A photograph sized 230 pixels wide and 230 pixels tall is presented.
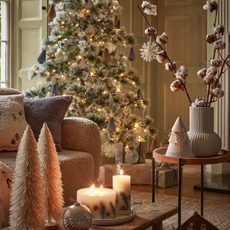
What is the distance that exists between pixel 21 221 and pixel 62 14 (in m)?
2.50

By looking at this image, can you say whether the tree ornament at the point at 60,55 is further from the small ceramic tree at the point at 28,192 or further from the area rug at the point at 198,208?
the small ceramic tree at the point at 28,192

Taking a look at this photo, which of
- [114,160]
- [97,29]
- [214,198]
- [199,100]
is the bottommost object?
[214,198]

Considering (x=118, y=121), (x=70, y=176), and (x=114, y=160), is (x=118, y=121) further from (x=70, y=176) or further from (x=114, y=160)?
(x=70, y=176)

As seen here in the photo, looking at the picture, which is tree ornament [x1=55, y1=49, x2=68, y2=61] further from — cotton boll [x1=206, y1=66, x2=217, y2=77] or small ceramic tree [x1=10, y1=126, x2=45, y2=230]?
small ceramic tree [x1=10, y1=126, x2=45, y2=230]

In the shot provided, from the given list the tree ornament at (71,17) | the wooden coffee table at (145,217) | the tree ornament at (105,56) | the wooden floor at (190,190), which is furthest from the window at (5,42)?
the wooden coffee table at (145,217)

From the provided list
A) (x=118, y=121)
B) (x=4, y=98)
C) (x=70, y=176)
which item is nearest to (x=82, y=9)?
(x=118, y=121)

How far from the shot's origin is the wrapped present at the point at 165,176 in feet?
10.6

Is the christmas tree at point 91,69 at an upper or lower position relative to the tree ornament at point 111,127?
A: upper

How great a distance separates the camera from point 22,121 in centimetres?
225

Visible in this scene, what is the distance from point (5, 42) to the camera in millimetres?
3924

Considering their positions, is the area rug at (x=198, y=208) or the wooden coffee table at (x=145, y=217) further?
the area rug at (x=198, y=208)

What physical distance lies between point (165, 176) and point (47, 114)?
1.37m

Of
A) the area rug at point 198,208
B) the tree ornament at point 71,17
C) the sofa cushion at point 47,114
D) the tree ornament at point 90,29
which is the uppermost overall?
the tree ornament at point 71,17

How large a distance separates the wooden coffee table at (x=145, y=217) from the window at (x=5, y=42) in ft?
9.20
